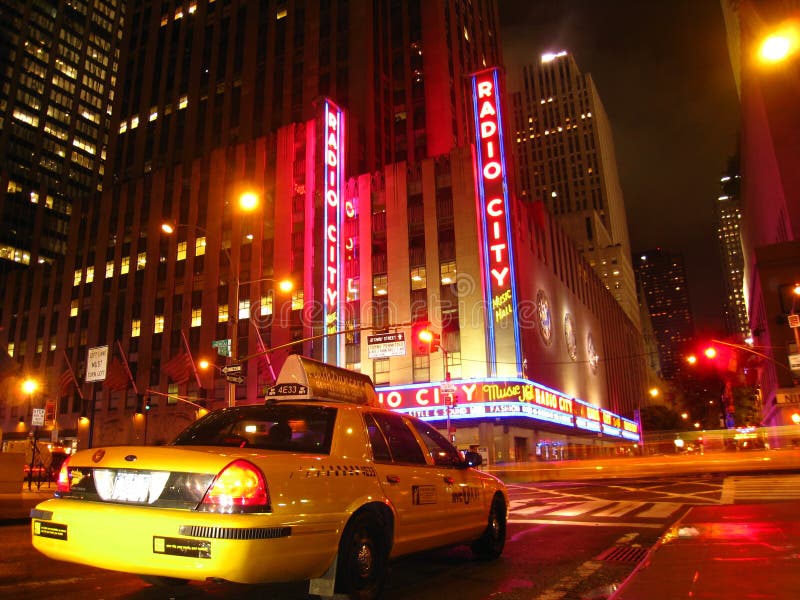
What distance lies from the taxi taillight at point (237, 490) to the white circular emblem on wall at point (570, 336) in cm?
5521

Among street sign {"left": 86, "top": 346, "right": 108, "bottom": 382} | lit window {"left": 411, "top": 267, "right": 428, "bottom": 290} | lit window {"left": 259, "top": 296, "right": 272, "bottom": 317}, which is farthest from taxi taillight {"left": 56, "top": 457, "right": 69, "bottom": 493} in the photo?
lit window {"left": 259, "top": 296, "right": 272, "bottom": 317}

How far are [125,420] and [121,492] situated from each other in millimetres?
52414

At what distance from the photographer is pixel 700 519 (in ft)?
31.6

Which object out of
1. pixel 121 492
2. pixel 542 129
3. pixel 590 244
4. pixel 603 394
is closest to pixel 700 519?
pixel 121 492

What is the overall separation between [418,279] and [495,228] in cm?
700

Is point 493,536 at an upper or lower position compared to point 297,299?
lower

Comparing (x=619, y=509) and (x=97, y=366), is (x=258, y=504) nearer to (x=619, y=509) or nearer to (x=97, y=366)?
(x=619, y=509)

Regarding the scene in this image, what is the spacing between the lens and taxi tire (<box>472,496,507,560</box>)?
284 inches

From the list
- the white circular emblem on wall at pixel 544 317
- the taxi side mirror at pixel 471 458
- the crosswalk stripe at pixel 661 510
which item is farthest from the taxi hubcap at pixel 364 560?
the white circular emblem on wall at pixel 544 317

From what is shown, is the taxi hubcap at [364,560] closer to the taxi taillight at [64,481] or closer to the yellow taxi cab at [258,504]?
the yellow taxi cab at [258,504]

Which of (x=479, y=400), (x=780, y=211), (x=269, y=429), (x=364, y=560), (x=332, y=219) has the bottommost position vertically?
(x=364, y=560)

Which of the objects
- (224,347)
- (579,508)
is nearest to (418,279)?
(224,347)

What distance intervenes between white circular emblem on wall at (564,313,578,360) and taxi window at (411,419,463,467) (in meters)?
52.0

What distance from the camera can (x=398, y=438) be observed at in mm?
6305
